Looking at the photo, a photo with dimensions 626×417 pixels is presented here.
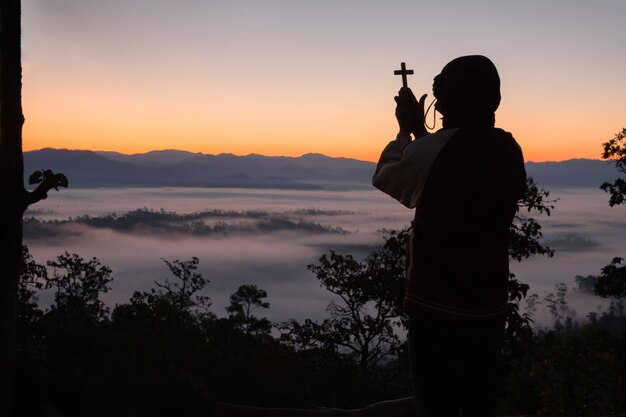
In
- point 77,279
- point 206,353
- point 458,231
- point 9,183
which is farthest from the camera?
point 77,279

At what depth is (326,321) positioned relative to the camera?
→ 93.7 feet

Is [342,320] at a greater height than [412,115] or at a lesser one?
lesser

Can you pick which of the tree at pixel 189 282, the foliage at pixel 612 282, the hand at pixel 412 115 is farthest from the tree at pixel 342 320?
the hand at pixel 412 115

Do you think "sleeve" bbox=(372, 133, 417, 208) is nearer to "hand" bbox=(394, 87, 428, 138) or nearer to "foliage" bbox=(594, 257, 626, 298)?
"hand" bbox=(394, 87, 428, 138)

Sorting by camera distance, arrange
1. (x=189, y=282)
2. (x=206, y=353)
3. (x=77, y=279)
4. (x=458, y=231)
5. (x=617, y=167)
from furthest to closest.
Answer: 1. (x=189, y=282)
2. (x=77, y=279)
3. (x=206, y=353)
4. (x=617, y=167)
5. (x=458, y=231)

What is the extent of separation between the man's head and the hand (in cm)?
19

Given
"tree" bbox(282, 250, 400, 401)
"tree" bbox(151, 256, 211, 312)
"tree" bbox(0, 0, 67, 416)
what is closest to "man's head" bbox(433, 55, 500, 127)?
"tree" bbox(0, 0, 67, 416)

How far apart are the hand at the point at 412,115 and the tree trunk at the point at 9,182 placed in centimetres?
260

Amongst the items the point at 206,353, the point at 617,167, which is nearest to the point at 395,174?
the point at 617,167

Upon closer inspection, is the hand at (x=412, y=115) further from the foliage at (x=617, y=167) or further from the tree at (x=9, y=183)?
the foliage at (x=617, y=167)

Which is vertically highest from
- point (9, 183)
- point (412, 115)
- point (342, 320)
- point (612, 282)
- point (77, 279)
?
point (412, 115)

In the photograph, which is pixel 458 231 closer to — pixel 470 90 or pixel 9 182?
pixel 470 90

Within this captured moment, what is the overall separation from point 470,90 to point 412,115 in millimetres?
330

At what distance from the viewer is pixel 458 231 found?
2396mm
